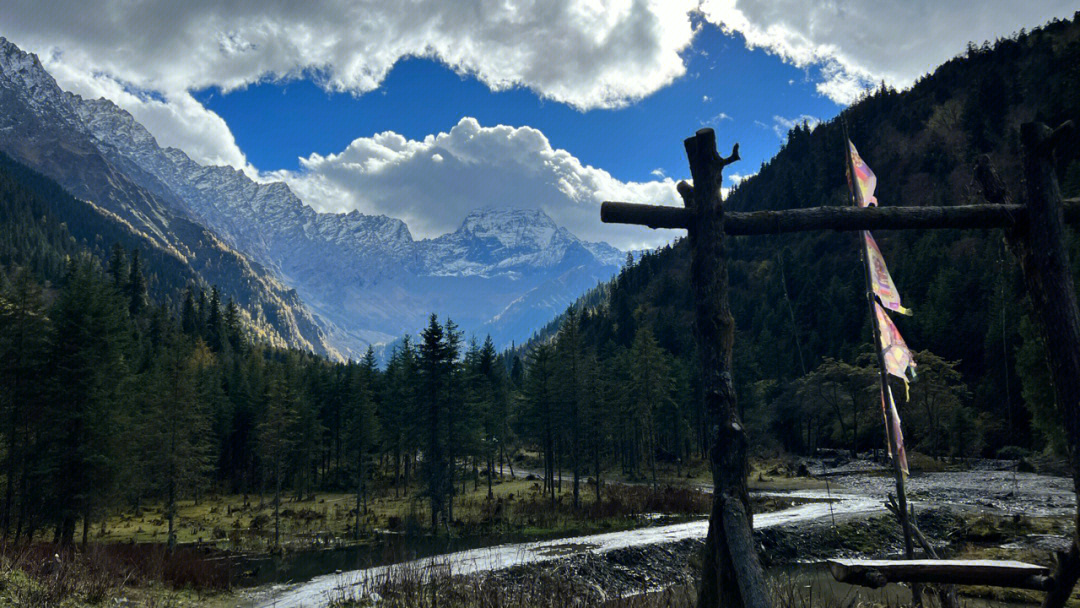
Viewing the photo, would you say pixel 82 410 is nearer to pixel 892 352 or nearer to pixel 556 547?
pixel 556 547

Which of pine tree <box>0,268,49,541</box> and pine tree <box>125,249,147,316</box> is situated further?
pine tree <box>125,249,147,316</box>

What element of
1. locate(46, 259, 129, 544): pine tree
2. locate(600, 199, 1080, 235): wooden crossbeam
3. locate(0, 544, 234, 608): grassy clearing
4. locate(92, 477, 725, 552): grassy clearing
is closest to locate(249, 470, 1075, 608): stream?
locate(0, 544, 234, 608): grassy clearing

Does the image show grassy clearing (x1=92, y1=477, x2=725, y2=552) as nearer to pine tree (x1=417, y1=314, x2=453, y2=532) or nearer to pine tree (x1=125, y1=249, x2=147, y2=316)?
pine tree (x1=417, y1=314, x2=453, y2=532)

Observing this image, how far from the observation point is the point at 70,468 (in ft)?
94.7

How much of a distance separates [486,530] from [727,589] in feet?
103

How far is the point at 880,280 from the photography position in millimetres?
8797

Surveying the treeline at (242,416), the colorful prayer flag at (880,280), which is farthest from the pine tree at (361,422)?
the colorful prayer flag at (880,280)

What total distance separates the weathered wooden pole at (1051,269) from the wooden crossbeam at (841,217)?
226 mm

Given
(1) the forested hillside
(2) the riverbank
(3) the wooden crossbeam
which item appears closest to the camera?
(3) the wooden crossbeam

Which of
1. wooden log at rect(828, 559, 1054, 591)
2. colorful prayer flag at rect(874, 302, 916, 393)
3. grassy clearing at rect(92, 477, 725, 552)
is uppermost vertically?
colorful prayer flag at rect(874, 302, 916, 393)

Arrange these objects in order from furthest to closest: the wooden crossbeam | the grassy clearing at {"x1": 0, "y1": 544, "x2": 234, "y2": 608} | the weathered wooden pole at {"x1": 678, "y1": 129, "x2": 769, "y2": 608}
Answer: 1. the grassy clearing at {"x1": 0, "y1": 544, "x2": 234, "y2": 608}
2. the wooden crossbeam
3. the weathered wooden pole at {"x1": 678, "y1": 129, "x2": 769, "y2": 608}

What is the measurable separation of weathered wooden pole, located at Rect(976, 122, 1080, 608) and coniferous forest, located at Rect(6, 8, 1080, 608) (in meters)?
0.26

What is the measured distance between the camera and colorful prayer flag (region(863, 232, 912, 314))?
8586 mm

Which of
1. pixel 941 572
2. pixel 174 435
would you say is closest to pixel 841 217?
pixel 941 572
